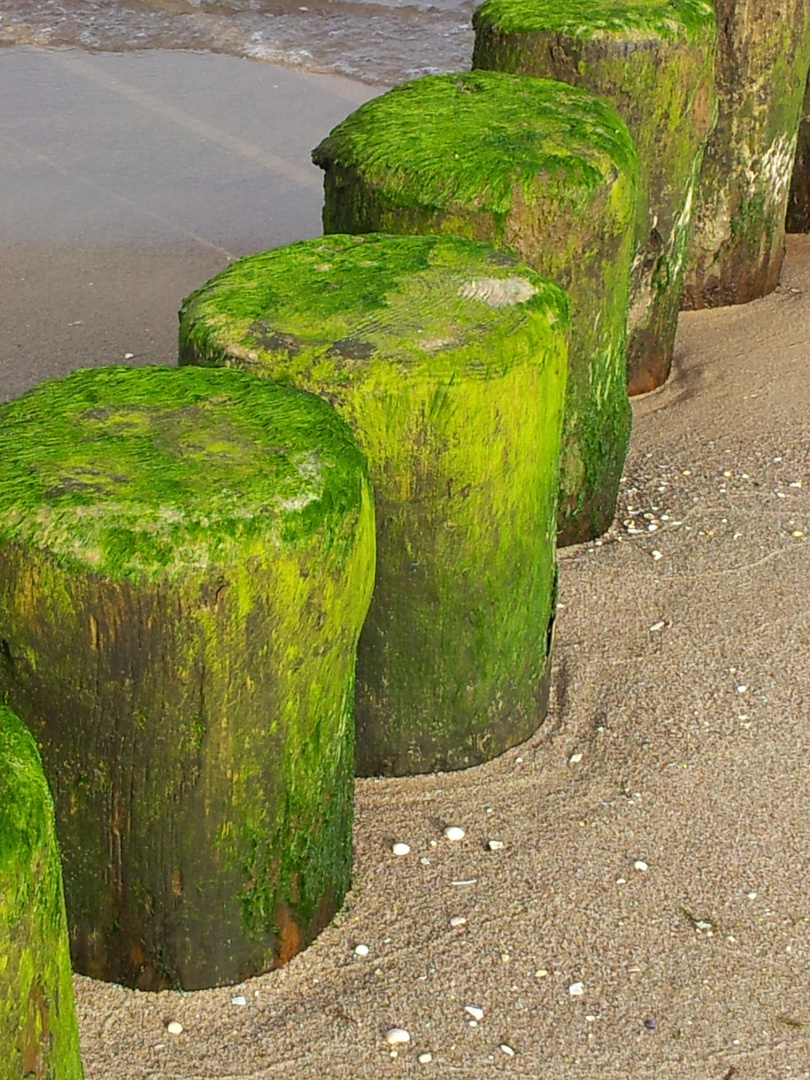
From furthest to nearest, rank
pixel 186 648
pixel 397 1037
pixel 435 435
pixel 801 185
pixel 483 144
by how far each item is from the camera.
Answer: pixel 801 185 < pixel 483 144 < pixel 435 435 < pixel 397 1037 < pixel 186 648

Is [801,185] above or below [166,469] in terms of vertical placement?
below

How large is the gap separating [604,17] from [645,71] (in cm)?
18

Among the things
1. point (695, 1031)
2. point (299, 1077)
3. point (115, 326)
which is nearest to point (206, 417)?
point (299, 1077)

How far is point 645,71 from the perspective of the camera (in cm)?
435

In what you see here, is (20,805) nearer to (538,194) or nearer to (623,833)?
(623,833)

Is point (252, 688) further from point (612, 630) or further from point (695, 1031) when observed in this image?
point (612, 630)

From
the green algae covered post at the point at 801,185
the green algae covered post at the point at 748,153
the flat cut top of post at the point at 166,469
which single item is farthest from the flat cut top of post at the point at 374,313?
the green algae covered post at the point at 801,185

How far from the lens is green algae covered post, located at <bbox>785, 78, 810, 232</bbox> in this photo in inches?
231

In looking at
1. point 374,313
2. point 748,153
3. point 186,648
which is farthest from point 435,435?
point 748,153

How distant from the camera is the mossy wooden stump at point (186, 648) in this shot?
2.35 meters

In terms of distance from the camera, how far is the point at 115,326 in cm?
530

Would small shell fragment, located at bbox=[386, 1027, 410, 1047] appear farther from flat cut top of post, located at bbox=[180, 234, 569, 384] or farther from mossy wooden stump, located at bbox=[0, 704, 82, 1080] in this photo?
flat cut top of post, located at bbox=[180, 234, 569, 384]

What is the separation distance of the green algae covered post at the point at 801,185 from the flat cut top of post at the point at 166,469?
3641 mm

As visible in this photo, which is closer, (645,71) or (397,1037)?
(397,1037)
